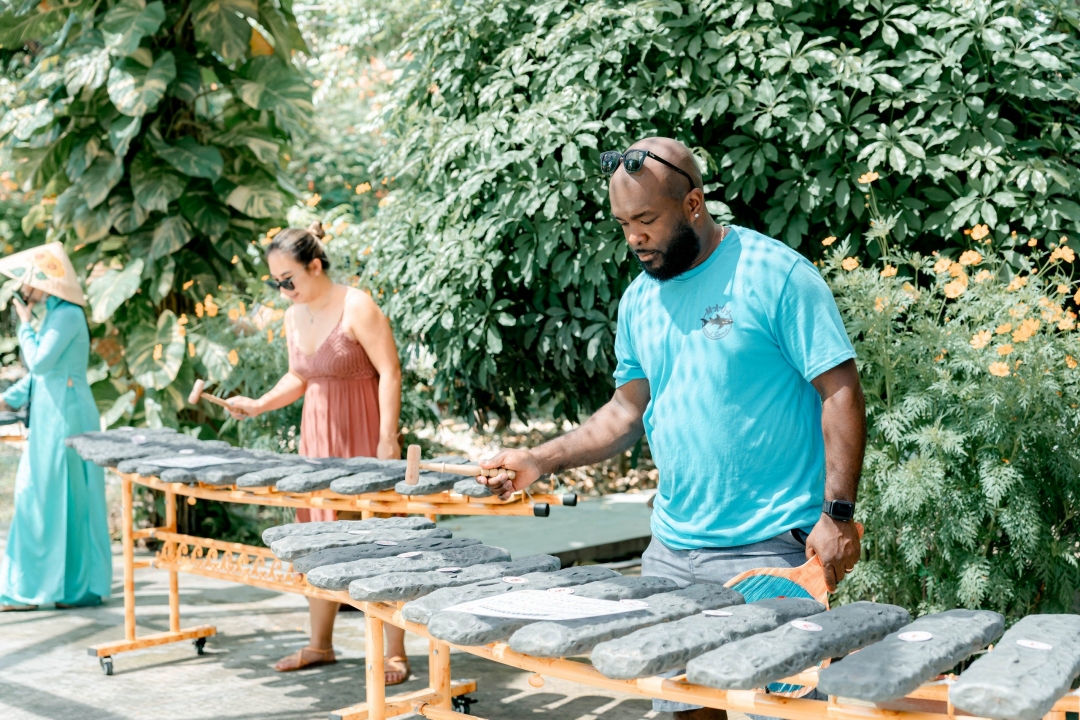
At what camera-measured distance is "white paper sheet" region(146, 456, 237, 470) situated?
4.69 metres

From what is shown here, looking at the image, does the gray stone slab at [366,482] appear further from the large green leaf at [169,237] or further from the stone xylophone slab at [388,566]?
the large green leaf at [169,237]

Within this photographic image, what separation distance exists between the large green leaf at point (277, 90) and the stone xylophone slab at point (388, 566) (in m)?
5.03

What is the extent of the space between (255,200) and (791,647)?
612 centimetres

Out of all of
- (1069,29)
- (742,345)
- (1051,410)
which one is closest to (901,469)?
(1051,410)

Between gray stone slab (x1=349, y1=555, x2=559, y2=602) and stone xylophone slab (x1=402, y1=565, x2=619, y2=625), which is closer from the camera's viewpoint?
stone xylophone slab (x1=402, y1=565, x2=619, y2=625)

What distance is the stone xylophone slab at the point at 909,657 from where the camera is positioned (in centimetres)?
190

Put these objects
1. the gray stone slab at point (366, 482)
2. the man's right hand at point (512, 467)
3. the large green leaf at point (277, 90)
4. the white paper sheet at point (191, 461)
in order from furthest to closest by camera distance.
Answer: the large green leaf at point (277, 90)
the white paper sheet at point (191, 461)
the gray stone slab at point (366, 482)
the man's right hand at point (512, 467)

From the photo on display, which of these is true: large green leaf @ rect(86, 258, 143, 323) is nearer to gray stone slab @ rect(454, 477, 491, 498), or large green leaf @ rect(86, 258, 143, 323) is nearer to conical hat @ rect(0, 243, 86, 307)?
conical hat @ rect(0, 243, 86, 307)

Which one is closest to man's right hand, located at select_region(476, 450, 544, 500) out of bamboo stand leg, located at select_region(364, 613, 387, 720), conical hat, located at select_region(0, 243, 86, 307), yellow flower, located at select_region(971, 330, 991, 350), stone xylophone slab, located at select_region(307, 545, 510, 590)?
stone xylophone slab, located at select_region(307, 545, 510, 590)

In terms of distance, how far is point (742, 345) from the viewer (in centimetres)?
274

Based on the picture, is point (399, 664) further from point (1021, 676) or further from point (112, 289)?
point (112, 289)

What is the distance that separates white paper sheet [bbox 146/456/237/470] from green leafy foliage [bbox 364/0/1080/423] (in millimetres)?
1243

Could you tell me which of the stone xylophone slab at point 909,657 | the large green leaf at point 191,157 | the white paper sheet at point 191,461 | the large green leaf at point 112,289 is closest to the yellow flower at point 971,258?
the stone xylophone slab at point 909,657

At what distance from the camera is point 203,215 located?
7535 mm
